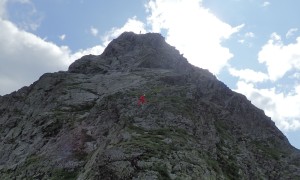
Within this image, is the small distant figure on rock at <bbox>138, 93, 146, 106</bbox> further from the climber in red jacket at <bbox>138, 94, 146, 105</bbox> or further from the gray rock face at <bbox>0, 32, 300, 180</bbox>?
the gray rock face at <bbox>0, 32, 300, 180</bbox>

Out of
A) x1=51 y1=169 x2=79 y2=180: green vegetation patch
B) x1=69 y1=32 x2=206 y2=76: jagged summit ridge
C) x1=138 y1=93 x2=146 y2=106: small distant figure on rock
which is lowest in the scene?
x1=51 y1=169 x2=79 y2=180: green vegetation patch

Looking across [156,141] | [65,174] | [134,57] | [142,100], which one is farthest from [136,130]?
[134,57]

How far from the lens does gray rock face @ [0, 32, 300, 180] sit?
1580 inches

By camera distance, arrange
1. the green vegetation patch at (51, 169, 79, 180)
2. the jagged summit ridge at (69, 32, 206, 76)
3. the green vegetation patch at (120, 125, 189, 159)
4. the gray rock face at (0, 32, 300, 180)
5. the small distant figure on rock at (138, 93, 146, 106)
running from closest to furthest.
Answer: the green vegetation patch at (120, 125, 189, 159) → the gray rock face at (0, 32, 300, 180) → the green vegetation patch at (51, 169, 79, 180) → the small distant figure on rock at (138, 93, 146, 106) → the jagged summit ridge at (69, 32, 206, 76)

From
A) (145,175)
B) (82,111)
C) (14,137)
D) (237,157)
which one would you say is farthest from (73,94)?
(145,175)

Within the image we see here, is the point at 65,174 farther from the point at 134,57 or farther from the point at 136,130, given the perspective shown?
the point at 134,57

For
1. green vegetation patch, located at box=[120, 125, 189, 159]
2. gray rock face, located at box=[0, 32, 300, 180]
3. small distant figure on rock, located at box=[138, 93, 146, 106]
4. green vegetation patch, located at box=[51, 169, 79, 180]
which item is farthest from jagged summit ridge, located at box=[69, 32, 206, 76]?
green vegetation patch, located at box=[51, 169, 79, 180]

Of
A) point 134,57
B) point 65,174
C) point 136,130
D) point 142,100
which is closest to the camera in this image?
point 65,174

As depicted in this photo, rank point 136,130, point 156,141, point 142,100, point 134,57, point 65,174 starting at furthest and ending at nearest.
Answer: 1. point 134,57
2. point 142,100
3. point 136,130
4. point 65,174
5. point 156,141

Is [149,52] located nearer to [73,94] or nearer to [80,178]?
[73,94]

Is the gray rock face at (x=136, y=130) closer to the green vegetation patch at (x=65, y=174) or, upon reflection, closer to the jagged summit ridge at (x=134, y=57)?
the green vegetation patch at (x=65, y=174)

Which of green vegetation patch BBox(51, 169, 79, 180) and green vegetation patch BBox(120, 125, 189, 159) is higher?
green vegetation patch BBox(120, 125, 189, 159)

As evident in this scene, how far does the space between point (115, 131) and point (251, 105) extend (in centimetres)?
3602

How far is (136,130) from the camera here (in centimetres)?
4691
